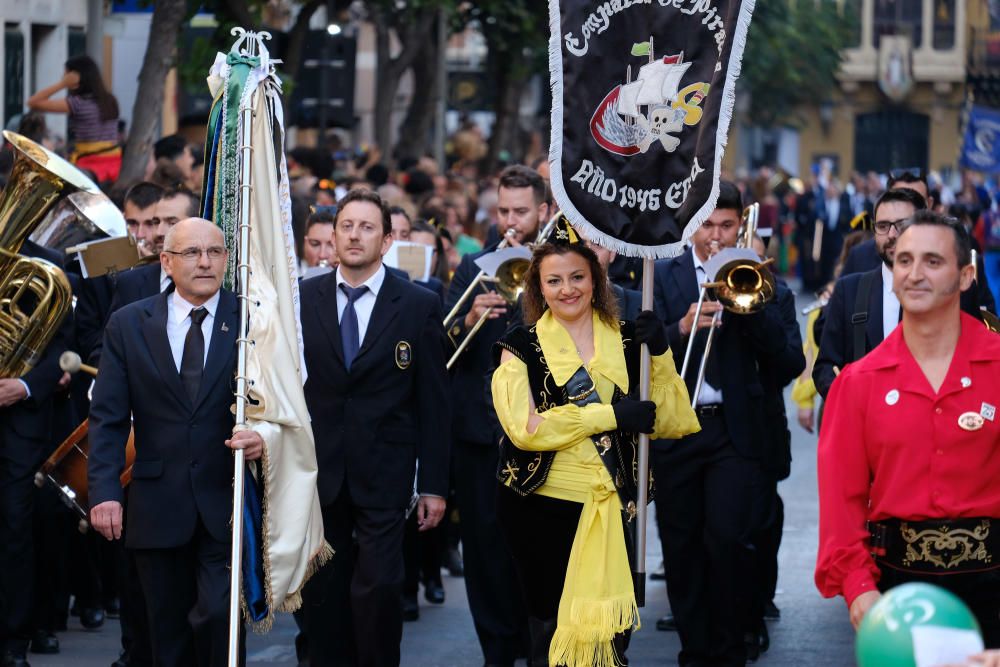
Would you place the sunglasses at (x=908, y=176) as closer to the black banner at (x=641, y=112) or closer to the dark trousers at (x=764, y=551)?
the dark trousers at (x=764, y=551)

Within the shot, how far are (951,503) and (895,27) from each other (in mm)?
65382

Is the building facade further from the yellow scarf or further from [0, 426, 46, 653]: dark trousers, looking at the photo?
the yellow scarf

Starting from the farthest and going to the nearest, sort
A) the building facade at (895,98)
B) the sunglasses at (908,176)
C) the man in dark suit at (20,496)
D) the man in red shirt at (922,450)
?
1. the building facade at (895,98)
2. the sunglasses at (908,176)
3. the man in dark suit at (20,496)
4. the man in red shirt at (922,450)

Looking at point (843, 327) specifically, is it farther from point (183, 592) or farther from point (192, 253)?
point (183, 592)

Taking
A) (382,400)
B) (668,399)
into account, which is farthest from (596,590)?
(382,400)

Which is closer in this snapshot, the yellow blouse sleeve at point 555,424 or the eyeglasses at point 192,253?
the yellow blouse sleeve at point 555,424

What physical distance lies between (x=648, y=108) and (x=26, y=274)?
3097 mm

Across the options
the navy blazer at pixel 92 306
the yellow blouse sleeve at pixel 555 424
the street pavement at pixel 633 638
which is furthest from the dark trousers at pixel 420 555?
the yellow blouse sleeve at pixel 555 424

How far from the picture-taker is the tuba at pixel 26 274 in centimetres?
894

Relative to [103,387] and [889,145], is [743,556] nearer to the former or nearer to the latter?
[103,387]

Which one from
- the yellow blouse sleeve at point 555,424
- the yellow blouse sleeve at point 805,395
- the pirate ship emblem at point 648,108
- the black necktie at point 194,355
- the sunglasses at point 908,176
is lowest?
the yellow blouse sleeve at point 805,395

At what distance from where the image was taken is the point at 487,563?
31.0 ft

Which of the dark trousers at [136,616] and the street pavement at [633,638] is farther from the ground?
the dark trousers at [136,616]

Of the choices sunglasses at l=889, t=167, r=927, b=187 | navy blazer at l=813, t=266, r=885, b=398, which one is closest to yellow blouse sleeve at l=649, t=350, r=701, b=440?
navy blazer at l=813, t=266, r=885, b=398
